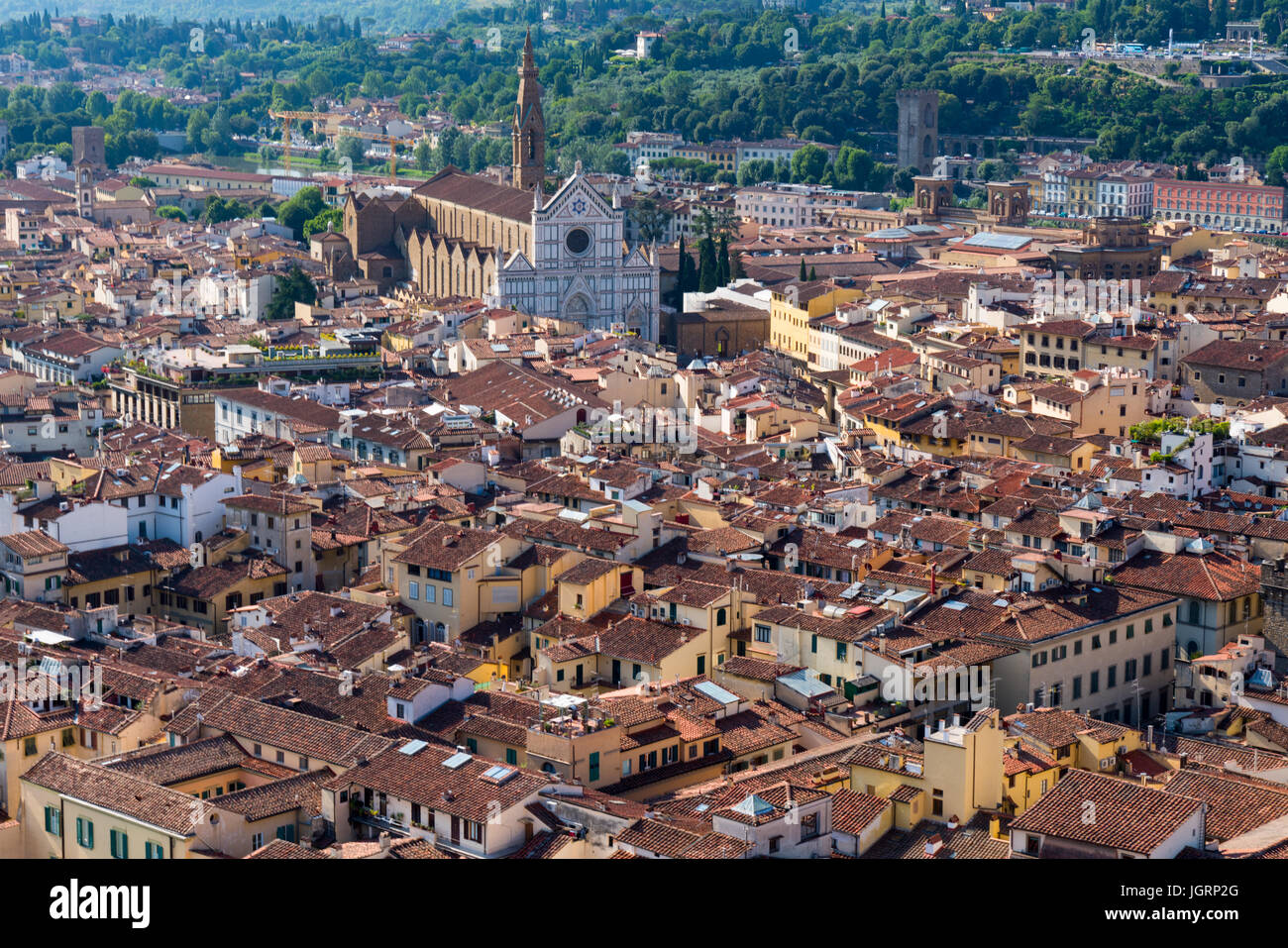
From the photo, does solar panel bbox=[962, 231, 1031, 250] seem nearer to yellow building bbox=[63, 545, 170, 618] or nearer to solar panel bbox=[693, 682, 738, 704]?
yellow building bbox=[63, 545, 170, 618]

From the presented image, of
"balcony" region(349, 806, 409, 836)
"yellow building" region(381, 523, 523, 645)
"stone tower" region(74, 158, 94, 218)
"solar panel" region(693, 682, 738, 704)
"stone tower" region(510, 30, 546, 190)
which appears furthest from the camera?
"stone tower" region(74, 158, 94, 218)

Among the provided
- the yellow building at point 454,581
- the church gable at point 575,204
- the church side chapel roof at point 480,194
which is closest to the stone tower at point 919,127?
the church side chapel roof at point 480,194

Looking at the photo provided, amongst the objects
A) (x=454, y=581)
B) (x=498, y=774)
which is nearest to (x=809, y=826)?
(x=498, y=774)

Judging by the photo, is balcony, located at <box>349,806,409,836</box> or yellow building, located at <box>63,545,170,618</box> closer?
balcony, located at <box>349,806,409,836</box>

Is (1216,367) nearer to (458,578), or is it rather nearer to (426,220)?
(458,578)

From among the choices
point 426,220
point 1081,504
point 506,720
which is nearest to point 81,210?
point 426,220

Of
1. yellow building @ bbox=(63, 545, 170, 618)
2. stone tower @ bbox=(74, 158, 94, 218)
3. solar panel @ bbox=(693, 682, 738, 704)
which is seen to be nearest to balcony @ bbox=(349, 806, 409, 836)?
solar panel @ bbox=(693, 682, 738, 704)
